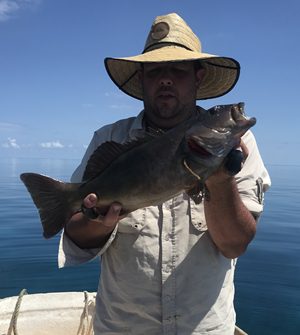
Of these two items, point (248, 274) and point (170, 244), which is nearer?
point (170, 244)

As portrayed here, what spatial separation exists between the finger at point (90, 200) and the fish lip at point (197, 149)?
0.88 metres

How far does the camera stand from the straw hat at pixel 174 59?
12.2 feet

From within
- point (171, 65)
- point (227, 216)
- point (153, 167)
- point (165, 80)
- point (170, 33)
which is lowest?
point (227, 216)

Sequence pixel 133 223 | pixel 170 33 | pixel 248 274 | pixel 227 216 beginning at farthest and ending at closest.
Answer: pixel 248 274, pixel 170 33, pixel 133 223, pixel 227 216

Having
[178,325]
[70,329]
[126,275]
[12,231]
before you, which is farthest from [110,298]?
[12,231]

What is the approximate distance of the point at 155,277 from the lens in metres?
3.45

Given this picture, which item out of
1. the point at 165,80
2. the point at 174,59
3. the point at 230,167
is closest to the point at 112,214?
the point at 230,167

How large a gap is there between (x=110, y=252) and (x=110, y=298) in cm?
41

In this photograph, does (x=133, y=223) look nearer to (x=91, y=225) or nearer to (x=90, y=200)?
(x=91, y=225)

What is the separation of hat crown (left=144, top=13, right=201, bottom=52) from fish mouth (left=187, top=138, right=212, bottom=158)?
1.36m

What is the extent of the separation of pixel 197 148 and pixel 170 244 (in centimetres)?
95

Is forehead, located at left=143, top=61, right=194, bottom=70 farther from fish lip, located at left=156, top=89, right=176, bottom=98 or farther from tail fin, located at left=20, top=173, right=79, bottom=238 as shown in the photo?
tail fin, located at left=20, top=173, right=79, bottom=238

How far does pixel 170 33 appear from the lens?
157 inches

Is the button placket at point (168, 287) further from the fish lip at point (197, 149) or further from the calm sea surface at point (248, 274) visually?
the calm sea surface at point (248, 274)
